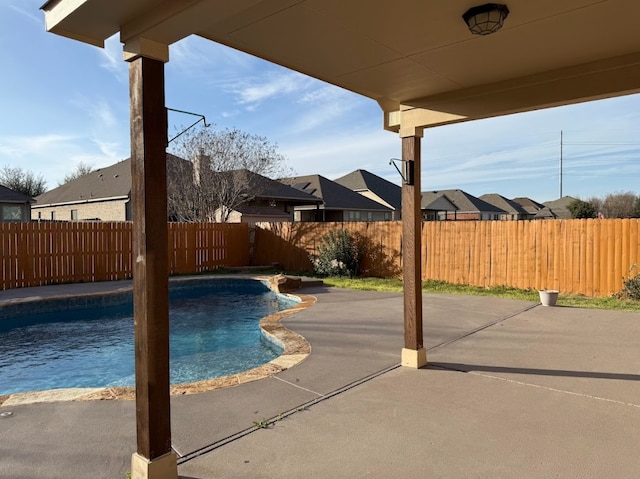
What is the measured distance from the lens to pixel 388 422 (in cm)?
321

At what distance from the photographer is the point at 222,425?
315 cm

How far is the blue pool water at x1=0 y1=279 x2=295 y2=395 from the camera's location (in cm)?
563

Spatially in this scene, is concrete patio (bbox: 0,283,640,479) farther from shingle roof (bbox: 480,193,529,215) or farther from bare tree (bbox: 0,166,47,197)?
shingle roof (bbox: 480,193,529,215)

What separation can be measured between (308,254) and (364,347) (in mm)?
9765

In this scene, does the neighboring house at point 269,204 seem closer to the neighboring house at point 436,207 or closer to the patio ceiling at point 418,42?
the neighboring house at point 436,207

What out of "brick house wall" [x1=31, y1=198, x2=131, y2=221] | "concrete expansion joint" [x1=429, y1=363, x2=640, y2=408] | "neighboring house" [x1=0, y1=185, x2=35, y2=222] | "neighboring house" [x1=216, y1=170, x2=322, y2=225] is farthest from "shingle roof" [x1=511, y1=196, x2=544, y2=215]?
"concrete expansion joint" [x1=429, y1=363, x2=640, y2=408]

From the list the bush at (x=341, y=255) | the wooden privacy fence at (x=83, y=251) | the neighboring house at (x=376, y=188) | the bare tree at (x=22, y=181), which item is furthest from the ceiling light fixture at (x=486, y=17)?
the bare tree at (x=22, y=181)

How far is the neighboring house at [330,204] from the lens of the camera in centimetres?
2566

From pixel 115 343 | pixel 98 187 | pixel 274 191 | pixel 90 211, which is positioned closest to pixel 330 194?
pixel 274 191

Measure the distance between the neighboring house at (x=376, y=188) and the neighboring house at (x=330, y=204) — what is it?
1736mm

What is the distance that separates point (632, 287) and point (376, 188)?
79.9 feet

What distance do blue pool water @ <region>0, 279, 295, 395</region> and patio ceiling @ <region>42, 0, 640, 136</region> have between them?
12.5 feet

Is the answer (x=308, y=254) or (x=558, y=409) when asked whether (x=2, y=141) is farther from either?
(x=558, y=409)

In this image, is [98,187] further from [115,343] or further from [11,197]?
[115,343]
